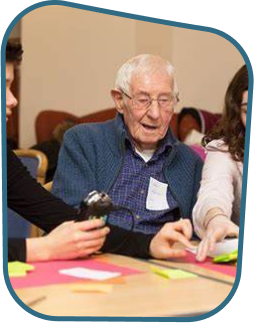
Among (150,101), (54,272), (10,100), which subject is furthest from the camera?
(150,101)

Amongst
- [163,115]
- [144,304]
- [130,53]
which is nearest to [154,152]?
[163,115]

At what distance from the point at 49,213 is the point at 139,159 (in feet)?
0.60

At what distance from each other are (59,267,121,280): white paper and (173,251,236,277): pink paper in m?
0.16

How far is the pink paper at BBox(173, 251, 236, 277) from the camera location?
3.38ft

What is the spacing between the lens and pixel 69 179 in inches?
43.3

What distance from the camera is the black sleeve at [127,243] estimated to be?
1103 mm

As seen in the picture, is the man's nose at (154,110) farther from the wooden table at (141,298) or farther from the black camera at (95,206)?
the wooden table at (141,298)

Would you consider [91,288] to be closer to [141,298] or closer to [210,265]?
[141,298]

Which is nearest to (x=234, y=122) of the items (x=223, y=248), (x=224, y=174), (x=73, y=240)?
(x=224, y=174)

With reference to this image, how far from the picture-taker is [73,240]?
1.06 m

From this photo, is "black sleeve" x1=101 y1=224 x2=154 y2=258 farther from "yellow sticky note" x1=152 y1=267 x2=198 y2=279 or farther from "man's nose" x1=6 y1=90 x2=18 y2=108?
"man's nose" x1=6 y1=90 x2=18 y2=108

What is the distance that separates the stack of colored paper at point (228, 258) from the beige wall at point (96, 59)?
0.26 metres

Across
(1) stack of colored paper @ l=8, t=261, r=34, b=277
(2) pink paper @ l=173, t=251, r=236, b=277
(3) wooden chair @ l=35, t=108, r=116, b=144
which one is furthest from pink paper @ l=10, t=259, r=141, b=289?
(3) wooden chair @ l=35, t=108, r=116, b=144

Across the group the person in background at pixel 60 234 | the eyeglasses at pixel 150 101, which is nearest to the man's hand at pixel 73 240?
the person in background at pixel 60 234
